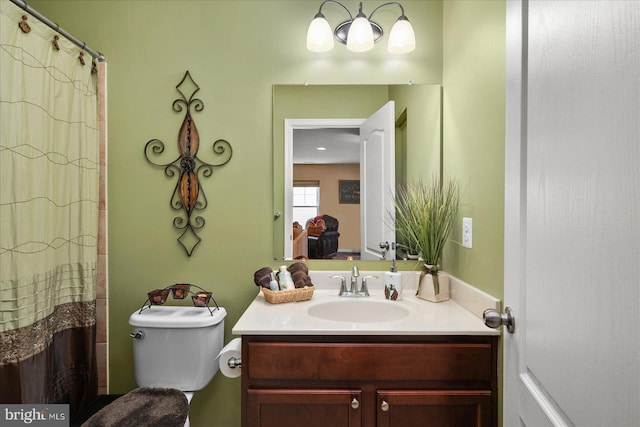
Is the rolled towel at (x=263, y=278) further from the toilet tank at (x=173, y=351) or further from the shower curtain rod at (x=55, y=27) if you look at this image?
the shower curtain rod at (x=55, y=27)

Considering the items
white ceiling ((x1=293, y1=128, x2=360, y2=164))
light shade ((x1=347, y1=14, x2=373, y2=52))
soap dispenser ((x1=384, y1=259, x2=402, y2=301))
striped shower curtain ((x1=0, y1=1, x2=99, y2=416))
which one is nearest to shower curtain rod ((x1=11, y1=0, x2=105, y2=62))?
striped shower curtain ((x1=0, y1=1, x2=99, y2=416))

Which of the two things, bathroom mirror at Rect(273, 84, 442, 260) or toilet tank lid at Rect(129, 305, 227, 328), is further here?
bathroom mirror at Rect(273, 84, 442, 260)

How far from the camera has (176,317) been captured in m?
1.60

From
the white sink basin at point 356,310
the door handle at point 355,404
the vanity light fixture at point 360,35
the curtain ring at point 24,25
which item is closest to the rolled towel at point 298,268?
the white sink basin at point 356,310

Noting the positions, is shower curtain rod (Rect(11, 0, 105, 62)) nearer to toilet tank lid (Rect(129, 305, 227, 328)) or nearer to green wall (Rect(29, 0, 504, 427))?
green wall (Rect(29, 0, 504, 427))

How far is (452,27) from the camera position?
162 cm

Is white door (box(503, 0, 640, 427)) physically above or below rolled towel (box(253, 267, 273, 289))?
above

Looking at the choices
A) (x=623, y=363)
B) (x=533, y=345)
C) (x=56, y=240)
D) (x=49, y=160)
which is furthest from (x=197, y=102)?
(x=623, y=363)

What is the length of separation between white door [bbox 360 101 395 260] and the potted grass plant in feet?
0.41

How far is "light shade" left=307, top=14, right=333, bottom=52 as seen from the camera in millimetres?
1660

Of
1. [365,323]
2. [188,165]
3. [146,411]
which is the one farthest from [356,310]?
[188,165]

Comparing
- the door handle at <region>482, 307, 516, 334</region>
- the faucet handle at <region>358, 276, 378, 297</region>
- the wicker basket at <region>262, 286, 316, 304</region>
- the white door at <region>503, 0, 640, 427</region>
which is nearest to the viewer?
the white door at <region>503, 0, 640, 427</region>

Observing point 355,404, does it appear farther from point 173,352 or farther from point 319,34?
point 319,34

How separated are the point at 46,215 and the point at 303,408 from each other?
4.03 feet
